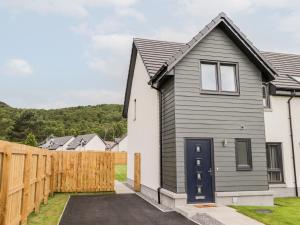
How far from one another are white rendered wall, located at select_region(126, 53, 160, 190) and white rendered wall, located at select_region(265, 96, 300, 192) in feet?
18.6

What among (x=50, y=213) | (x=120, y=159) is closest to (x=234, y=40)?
(x=50, y=213)

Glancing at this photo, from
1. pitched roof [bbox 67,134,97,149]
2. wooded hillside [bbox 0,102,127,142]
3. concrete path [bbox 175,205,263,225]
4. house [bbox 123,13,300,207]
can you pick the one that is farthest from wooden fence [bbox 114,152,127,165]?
concrete path [bbox 175,205,263,225]

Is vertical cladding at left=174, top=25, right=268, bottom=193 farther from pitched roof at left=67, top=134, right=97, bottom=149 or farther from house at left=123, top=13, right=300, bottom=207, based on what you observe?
pitched roof at left=67, top=134, right=97, bottom=149

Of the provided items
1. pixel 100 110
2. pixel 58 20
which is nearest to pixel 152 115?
pixel 58 20

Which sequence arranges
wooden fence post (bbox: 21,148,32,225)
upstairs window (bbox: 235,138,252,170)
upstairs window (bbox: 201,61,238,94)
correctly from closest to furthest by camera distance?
1. wooden fence post (bbox: 21,148,32,225)
2. upstairs window (bbox: 235,138,252,170)
3. upstairs window (bbox: 201,61,238,94)

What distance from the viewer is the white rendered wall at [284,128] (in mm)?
14149

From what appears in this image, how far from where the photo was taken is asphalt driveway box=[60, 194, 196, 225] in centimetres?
923

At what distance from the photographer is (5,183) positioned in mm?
5922

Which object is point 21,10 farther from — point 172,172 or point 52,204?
point 172,172

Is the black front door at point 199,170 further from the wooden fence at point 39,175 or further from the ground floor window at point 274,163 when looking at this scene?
the wooden fence at point 39,175

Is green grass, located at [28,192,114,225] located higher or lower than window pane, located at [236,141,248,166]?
lower

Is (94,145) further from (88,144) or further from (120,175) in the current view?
(120,175)

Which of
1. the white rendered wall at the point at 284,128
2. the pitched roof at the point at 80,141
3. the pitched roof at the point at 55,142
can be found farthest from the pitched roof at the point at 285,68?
the pitched roof at the point at 55,142

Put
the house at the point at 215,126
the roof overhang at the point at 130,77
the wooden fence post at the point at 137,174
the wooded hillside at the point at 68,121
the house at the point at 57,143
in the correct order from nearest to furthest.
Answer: the house at the point at 215,126 → the wooden fence post at the point at 137,174 → the roof overhang at the point at 130,77 → the wooded hillside at the point at 68,121 → the house at the point at 57,143
